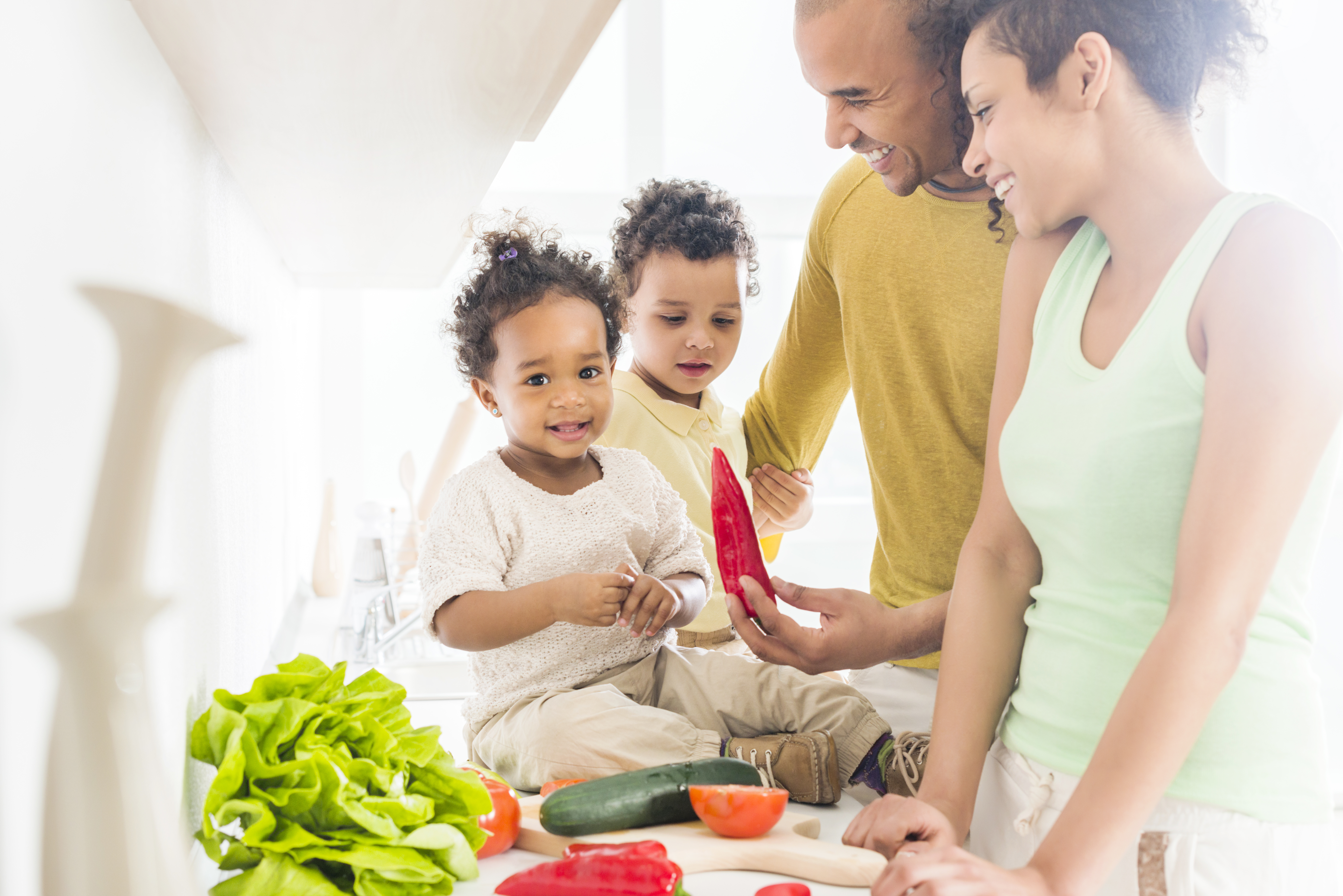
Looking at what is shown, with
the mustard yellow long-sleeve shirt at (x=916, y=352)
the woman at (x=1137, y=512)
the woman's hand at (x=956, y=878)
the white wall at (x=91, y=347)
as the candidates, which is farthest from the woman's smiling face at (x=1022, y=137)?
the white wall at (x=91, y=347)

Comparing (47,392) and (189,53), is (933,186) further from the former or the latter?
(47,392)

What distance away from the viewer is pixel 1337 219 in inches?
85.8

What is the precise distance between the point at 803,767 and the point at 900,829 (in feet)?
0.70

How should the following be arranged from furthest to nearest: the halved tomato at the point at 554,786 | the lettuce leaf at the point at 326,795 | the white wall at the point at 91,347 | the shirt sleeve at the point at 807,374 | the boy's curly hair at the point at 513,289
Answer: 1. the shirt sleeve at the point at 807,374
2. the boy's curly hair at the point at 513,289
3. the halved tomato at the point at 554,786
4. the lettuce leaf at the point at 326,795
5. the white wall at the point at 91,347

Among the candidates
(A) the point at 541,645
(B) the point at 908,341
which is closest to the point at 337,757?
(A) the point at 541,645

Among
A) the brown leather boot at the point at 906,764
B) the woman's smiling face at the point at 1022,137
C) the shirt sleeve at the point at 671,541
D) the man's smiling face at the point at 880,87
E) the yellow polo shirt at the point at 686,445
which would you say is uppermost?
the man's smiling face at the point at 880,87

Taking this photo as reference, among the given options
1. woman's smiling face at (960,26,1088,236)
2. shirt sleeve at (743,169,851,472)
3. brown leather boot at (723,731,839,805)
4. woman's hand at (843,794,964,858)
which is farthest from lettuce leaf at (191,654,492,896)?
shirt sleeve at (743,169,851,472)

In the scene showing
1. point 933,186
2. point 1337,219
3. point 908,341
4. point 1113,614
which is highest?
point 1337,219

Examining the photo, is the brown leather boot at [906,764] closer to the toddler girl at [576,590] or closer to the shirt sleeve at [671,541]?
the toddler girl at [576,590]

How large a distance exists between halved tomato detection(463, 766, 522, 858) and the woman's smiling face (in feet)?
1.81

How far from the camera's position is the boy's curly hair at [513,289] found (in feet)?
3.69

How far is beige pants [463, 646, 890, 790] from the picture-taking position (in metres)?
0.87

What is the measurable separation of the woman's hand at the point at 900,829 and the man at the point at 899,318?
0.21 meters

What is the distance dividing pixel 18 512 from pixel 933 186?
98cm
